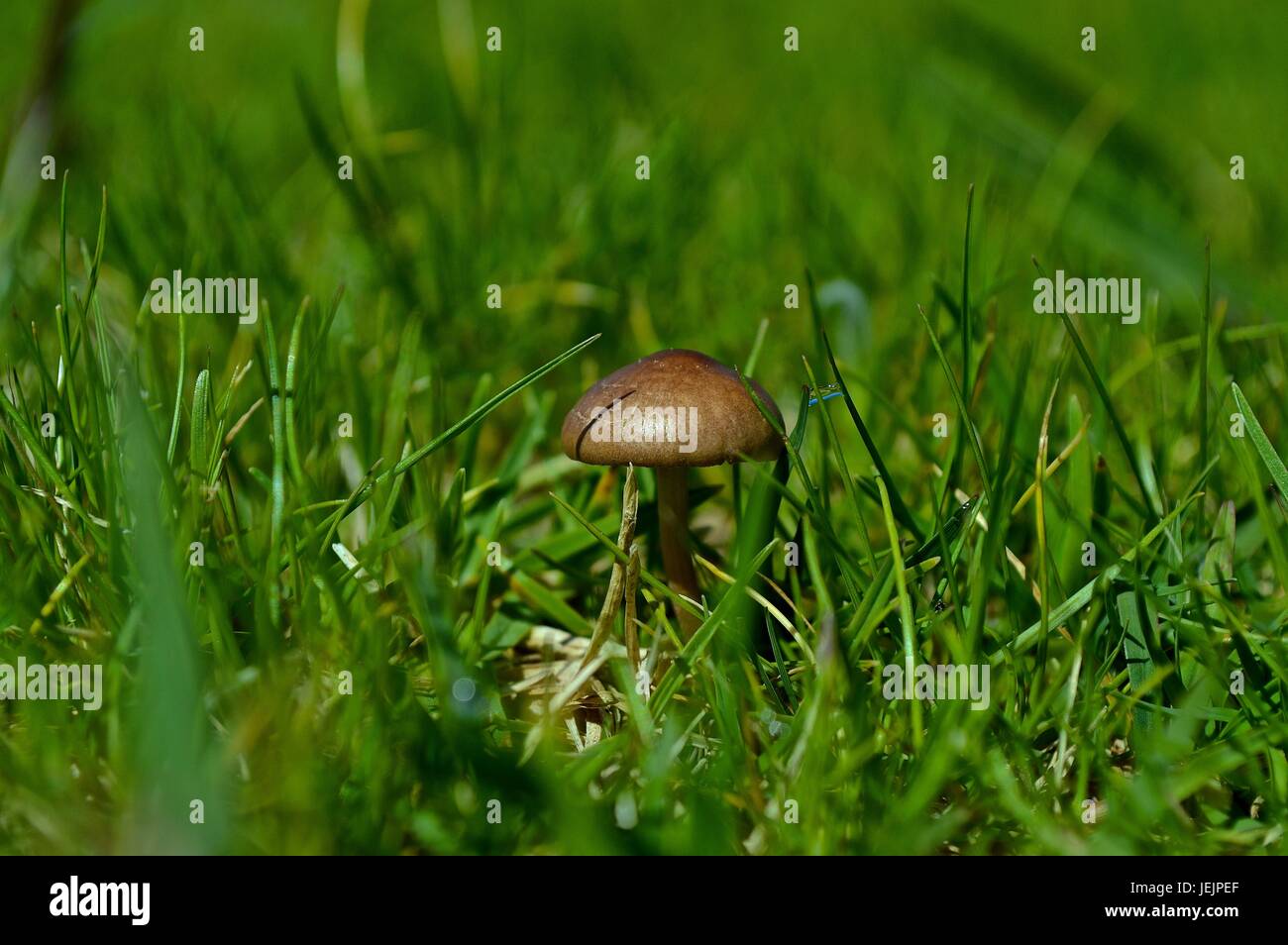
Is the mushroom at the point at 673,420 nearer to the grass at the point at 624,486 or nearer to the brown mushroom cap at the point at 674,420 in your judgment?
the brown mushroom cap at the point at 674,420

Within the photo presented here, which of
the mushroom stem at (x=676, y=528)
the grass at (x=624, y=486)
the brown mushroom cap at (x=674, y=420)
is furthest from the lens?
the mushroom stem at (x=676, y=528)

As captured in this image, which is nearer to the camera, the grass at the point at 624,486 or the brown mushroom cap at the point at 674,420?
the grass at the point at 624,486

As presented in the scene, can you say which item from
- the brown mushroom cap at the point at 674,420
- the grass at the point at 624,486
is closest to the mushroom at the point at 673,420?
the brown mushroom cap at the point at 674,420

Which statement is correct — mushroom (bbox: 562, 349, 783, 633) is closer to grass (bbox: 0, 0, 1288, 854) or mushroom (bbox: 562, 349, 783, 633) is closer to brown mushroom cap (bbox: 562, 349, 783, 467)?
brown mushroom cap (bbox: 562, 349, 783, 467)

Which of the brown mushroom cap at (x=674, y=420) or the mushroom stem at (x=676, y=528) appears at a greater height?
the brown mushroom cap at (x=674, y=420)

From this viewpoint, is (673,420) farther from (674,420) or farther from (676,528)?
(676,528)

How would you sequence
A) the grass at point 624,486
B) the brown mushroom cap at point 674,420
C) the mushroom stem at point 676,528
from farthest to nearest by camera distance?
the mushroom stem at point 676,528
the brown mushroom cap at point 674,420
the grass at point 624,486

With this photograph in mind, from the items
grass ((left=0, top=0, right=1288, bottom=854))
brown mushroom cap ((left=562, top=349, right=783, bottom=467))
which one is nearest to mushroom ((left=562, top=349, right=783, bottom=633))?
brown mushroom cap ((left=562, top=349, right=783, bottom=467))

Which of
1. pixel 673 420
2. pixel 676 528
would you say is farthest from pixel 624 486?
pixel 673 420
